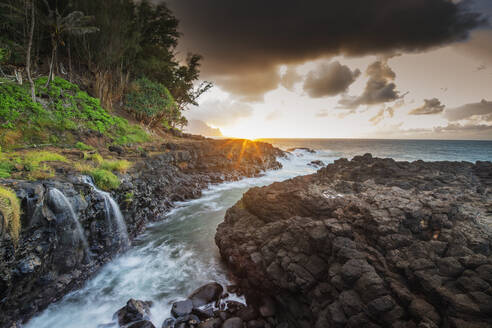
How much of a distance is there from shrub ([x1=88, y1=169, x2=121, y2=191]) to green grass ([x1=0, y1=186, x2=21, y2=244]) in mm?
3209

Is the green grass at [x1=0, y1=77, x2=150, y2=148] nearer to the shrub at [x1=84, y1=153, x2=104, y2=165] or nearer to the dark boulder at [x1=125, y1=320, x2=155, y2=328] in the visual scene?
the shrub at [x1=84, y1=153, x2=104, y2=165]

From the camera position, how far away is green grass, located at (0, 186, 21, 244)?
15.0 ft

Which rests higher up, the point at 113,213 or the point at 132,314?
the point at 113,213

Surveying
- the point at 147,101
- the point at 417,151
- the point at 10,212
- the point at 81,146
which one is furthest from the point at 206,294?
the point at 417,151

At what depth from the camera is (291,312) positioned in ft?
17.7

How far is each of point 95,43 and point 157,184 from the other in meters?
16.3

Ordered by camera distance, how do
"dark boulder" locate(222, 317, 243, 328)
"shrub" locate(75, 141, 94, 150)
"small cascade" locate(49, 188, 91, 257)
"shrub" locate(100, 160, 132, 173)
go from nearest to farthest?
"dark boulder" locate(222, 317, 243, 328)
"small cascade" locate(49, 188, 91, 257)
"shrub" locate(100, 160, 132, 173)
"shrub" locate(75, 141, 94, 150)

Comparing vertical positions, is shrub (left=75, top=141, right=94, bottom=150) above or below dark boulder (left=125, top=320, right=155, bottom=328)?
above

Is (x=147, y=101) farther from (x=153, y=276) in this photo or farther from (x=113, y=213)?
(x=153, y=276)

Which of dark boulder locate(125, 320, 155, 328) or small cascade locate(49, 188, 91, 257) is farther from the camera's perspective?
small cascade locate(49, 188, 91, 257)

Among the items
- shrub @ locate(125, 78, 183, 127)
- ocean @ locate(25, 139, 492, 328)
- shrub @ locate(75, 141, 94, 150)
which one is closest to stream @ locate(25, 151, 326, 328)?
ocean @ locate(25, 139, 492, 328)

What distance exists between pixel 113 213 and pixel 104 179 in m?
1.51

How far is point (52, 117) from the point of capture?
483 inches

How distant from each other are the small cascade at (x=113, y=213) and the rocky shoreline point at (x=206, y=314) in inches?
146
